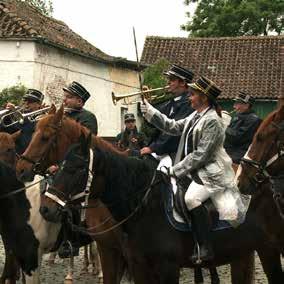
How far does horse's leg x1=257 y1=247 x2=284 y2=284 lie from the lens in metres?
7.76

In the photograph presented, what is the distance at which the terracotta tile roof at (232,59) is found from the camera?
3800 centimetres

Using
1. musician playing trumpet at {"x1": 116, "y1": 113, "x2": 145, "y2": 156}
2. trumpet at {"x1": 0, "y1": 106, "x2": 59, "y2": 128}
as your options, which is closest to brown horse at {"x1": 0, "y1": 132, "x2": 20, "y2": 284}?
trumpet at {"x1": 0, "y1": 106, "x2": 59, "y2": 128}

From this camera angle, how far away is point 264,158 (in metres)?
7.13

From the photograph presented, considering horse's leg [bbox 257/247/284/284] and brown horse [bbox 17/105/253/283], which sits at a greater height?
brown horse [bbox 17/105/253/283]

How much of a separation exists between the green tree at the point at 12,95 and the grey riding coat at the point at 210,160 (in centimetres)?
1348

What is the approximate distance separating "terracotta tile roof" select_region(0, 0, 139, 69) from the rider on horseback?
16.5 meters

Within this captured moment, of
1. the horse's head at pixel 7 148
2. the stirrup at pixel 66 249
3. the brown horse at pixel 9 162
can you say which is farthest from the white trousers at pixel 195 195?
the horse's head at pixel 7 148

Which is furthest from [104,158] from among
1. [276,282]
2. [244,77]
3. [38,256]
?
[244,77]

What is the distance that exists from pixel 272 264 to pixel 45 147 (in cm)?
305

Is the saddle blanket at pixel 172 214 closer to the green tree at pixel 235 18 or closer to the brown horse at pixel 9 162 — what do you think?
the brown horse at pixel 9 162

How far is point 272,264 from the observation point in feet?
25.7

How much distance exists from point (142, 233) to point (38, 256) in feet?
6.71

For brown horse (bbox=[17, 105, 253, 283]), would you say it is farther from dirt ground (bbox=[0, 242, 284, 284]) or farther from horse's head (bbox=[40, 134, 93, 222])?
dirt ground (bbox=[0, 242, 284, 284])

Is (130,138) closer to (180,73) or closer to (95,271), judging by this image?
(95,271)
